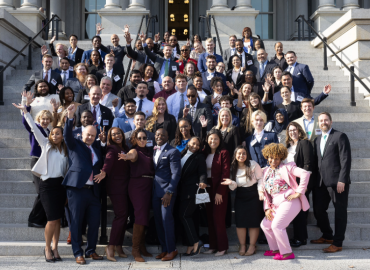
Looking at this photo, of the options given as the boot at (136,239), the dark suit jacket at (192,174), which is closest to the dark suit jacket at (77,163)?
the boot at (136,239)

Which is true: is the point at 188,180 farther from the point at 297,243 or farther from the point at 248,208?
the point at 297,243

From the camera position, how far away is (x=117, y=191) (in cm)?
625

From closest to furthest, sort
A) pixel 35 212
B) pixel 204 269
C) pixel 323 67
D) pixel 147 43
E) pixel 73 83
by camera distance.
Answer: pixel 204 269 < pixel 35 212 < pixel 73 83 < pixel 147 43 < pixel 323 67

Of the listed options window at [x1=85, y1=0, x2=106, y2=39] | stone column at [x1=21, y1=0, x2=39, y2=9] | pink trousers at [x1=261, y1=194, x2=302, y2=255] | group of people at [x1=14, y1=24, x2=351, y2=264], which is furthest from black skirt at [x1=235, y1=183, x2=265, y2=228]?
window at [x1=85, y1=0, x2=106, y2=39]

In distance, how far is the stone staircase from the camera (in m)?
6.69

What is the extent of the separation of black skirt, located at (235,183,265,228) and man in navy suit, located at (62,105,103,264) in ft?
6.88

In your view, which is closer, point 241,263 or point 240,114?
point 241,263

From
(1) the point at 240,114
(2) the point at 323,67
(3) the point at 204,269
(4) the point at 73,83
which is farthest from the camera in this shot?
(2) the point at 323,67

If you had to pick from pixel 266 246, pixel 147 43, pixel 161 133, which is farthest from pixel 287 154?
pixel 147 43

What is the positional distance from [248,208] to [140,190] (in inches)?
64.6

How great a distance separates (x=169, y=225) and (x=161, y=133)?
136 centimetres

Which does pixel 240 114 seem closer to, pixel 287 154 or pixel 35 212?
pixel 287 154

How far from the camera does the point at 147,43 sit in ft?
37.6

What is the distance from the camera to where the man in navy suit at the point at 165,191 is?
20.2 ft
